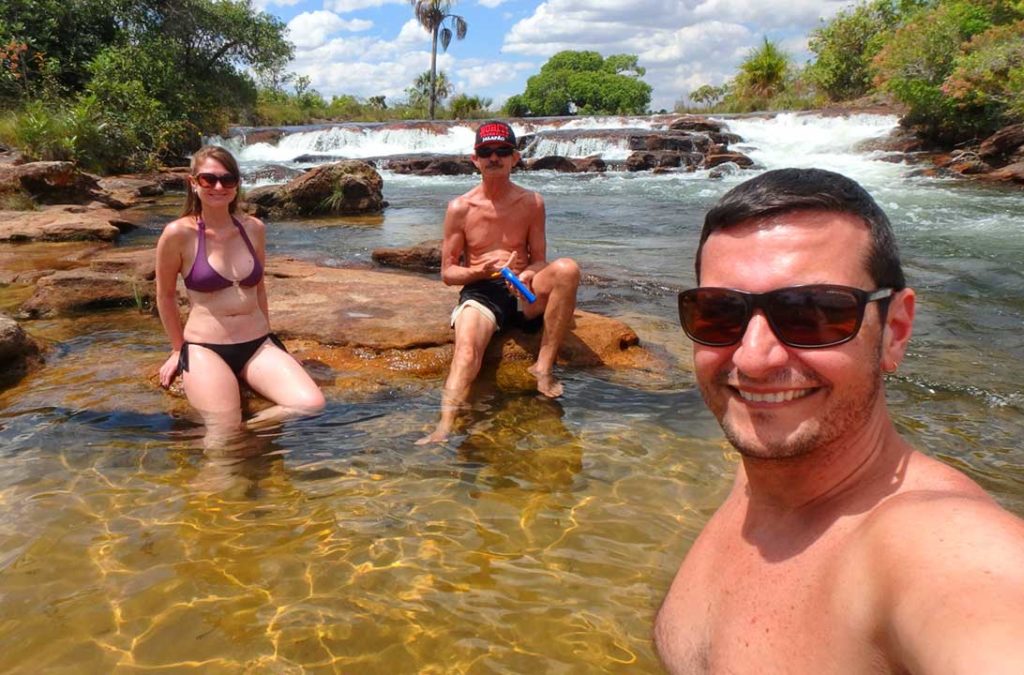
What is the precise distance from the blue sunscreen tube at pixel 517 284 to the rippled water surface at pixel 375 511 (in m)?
0.58

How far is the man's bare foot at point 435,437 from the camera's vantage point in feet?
12.4

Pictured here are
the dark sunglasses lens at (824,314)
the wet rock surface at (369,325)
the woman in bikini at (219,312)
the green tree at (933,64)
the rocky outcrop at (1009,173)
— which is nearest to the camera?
the dark sunglasses lens at (824,314)

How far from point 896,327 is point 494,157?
3.46 m

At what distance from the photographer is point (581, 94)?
2601 inches

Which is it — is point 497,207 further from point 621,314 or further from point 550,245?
point 550,245

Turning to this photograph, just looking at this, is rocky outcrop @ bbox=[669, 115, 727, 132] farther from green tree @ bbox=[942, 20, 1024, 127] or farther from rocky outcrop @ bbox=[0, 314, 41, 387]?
rocky outcrop @ bbox=[0, 314, 41, 387]

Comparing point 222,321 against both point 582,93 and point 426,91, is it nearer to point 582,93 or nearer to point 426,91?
point 426,91

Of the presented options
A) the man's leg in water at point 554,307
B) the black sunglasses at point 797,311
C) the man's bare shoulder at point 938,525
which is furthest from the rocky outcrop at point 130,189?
the man's bare shoulder at point 938,525

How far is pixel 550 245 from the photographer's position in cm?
1048

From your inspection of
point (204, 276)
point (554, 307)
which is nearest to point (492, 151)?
point (554, 307)

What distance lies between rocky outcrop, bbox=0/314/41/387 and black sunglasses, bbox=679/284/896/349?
4429 millimetres

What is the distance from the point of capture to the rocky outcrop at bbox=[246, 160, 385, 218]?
13.6 m

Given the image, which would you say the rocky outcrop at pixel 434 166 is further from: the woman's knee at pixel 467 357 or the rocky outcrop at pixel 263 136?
the woman's knee at pixel 467 357

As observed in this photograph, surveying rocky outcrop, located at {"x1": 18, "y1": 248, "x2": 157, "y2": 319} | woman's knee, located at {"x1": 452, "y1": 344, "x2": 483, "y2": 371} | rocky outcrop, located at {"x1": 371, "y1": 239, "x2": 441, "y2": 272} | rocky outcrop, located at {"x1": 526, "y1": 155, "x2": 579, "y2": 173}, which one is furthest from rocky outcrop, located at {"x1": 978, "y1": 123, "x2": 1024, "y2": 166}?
Result: rocky outcrop, located at {"x1": 18, "y1": 248, "x2": 157, "y2": 319}
